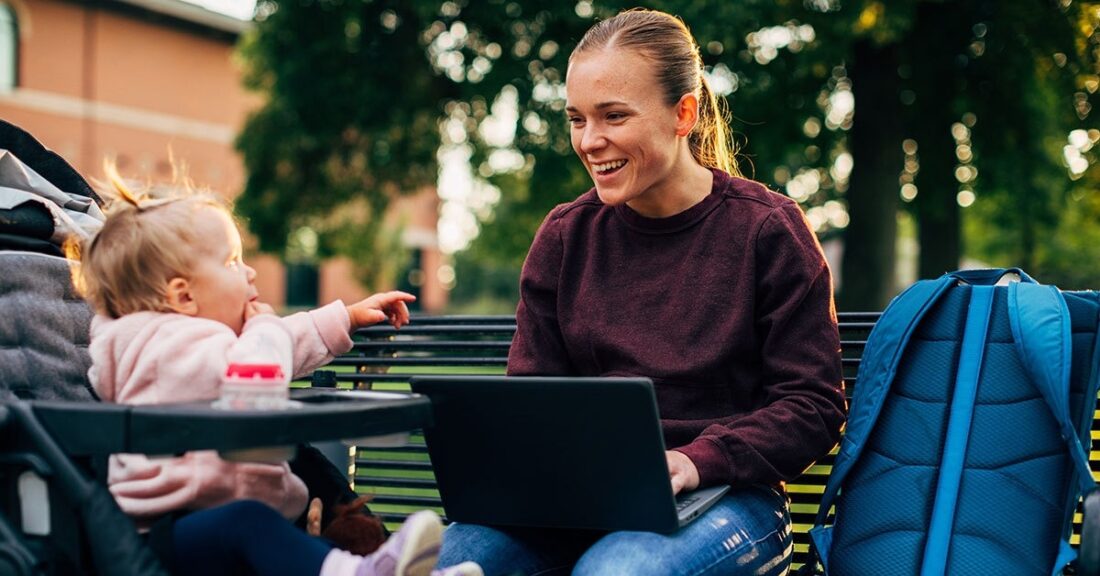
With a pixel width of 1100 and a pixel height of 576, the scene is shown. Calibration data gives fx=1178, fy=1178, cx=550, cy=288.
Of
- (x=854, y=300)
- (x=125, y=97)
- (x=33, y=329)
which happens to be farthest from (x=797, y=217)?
(x=125, y=97)

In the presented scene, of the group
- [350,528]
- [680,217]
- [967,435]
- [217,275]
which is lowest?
[350,528]

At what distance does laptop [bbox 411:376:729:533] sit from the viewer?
2193 millimetres

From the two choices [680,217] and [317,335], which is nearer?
[317,335]

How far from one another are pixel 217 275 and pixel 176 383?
24 cm

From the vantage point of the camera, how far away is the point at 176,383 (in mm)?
2162

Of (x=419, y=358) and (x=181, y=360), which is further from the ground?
(x=181, y=360)

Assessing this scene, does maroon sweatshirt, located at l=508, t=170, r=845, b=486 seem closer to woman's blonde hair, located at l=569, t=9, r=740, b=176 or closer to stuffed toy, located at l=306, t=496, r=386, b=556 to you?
woman's blonde hair, located at l=569, t=9, r=740, b=176

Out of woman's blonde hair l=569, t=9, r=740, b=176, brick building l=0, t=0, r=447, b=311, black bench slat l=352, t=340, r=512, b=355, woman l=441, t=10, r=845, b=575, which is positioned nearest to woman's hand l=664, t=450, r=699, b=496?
woman l=441, t=10, r=845, b=575

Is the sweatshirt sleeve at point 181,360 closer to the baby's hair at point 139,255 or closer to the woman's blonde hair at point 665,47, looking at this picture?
the baby's hair at point 139,255

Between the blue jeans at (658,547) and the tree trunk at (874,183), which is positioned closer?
the blue jeans at (658,547)

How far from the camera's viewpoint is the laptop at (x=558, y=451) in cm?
219

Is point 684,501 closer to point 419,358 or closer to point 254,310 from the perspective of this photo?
point 254,310

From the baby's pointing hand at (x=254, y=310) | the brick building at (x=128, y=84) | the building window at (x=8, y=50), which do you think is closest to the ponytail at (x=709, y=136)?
the baby's pointing hand at (x=254, y=310)

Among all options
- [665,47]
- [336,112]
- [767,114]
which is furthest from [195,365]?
[336,112]
